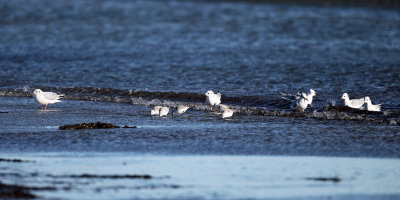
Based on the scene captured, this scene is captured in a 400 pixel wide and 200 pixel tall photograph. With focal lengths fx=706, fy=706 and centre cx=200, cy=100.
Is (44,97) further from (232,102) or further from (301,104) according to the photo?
(301,104)

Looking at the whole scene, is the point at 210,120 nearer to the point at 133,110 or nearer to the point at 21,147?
the point at 133,110

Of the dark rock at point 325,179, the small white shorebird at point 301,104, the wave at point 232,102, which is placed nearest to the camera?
the dark rock at point 325,179

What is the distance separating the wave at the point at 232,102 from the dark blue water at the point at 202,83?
0.03 m

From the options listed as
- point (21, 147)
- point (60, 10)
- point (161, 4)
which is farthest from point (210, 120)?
point (161, 4)

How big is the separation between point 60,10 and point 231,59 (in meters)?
17.0

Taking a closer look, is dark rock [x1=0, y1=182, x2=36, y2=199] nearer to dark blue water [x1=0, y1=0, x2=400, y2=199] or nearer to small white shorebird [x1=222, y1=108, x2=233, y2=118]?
dark blue water [x1=0, y1=0, x2=400, y2=199]

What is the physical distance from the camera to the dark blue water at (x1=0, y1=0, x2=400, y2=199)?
887 centimetres

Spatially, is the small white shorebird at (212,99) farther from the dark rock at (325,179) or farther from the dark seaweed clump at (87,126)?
the dark rock at (325,179)

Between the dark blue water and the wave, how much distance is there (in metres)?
0.03

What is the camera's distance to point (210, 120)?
1173 centimetres

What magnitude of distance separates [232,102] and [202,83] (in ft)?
7.08

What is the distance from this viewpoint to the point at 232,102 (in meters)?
14.1

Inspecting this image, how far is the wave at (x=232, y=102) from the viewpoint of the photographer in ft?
39.5

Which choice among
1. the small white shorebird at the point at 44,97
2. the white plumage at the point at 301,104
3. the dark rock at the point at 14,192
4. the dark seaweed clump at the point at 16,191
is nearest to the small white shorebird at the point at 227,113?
the white plumage at the point at 301,104
